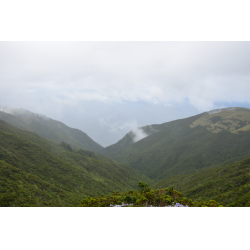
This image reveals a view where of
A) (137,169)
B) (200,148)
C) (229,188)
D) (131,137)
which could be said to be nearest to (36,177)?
(229,188)

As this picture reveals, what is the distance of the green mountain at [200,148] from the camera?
5367cm

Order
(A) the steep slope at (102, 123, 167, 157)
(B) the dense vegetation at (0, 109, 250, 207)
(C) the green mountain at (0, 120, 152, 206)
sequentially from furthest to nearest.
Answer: (A) the steep slope at (102, 123, 167, 157) < (C) the green mountain at (0, 120, 152, 206) < (B) the dense vegetation at (0, 109, 250, 207)

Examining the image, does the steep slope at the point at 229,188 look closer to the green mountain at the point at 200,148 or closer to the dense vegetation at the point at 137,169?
the dense vegetation at the point at 137,169

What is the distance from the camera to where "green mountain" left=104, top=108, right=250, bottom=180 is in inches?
2113

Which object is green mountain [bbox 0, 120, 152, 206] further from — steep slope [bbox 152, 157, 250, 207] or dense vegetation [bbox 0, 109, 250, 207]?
steep slope [bbox 152, 157, 250, 207]

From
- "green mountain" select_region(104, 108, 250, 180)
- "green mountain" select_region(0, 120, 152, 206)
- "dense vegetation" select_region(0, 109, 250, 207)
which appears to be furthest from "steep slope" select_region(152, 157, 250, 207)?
"green mountain" select_region(104, 108, 250, 180)

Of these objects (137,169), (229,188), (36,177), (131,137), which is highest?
(131,137)

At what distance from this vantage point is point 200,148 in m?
63.9

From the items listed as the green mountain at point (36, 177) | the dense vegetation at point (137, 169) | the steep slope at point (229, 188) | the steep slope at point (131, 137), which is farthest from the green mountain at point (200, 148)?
the green mountain at point (36, 177)

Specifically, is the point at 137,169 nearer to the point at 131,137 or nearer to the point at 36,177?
the point at 36,177
